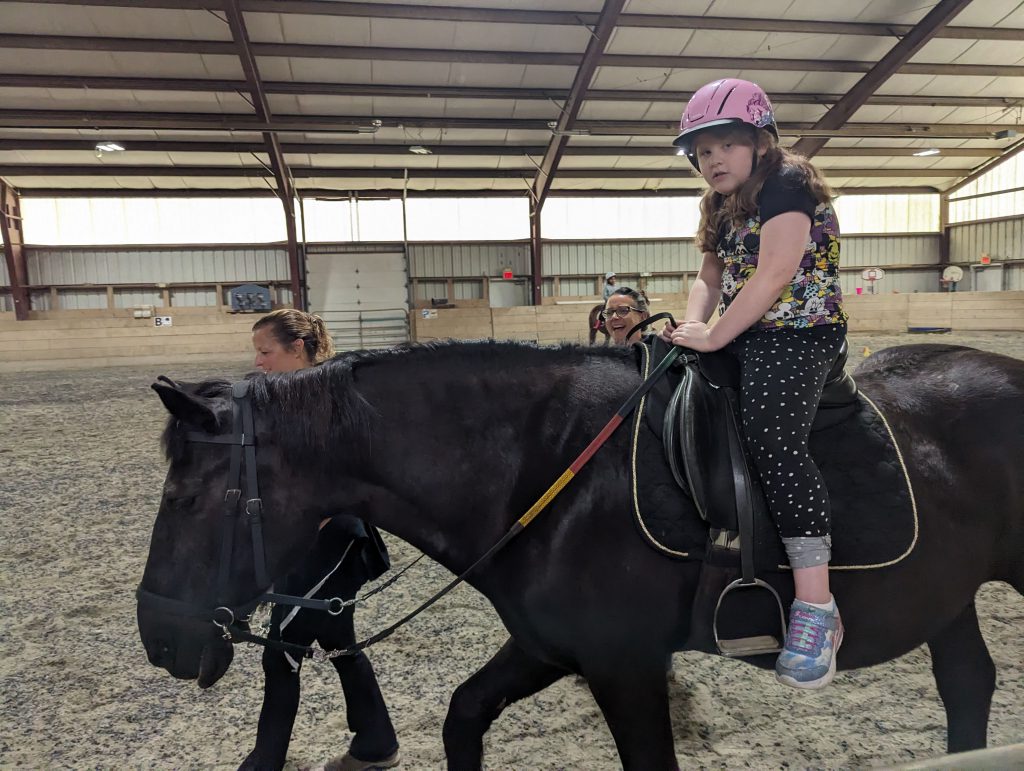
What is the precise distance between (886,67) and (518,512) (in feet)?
53.7

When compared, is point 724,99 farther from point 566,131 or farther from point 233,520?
point 566,131

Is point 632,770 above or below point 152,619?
below

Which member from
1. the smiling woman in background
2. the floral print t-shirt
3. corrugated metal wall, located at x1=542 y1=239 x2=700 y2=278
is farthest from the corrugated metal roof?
the floral print t-shirt

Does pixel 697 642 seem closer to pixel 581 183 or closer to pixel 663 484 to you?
pixel 663 484

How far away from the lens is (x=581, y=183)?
67.4 feet

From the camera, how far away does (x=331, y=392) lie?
160cm

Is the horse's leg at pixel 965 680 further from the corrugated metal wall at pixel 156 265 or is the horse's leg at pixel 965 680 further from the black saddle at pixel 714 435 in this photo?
the corrugated metal wall at pixel 156 265

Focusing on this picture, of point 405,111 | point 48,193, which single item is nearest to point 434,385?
point 405,111

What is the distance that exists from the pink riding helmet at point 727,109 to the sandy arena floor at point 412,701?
2038 millimetres

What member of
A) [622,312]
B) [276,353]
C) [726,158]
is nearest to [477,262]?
[622,312]

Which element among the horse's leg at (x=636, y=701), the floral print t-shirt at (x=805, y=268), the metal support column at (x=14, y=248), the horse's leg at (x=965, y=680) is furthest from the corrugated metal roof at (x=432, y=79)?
the horse's leg at (x=636, y=701)

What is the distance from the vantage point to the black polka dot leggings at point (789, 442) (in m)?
1.51

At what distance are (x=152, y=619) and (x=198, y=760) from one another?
1.12 m

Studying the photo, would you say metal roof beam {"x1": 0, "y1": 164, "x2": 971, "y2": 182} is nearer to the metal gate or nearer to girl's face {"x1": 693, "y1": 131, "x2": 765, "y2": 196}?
the metal gate
